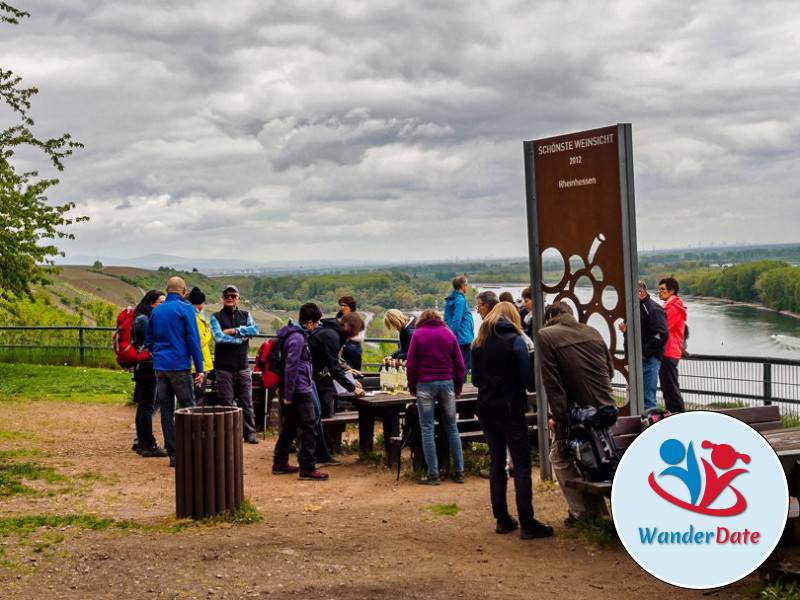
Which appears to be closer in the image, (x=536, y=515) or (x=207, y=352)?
(x=536, y=515)

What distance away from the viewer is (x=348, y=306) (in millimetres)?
12711

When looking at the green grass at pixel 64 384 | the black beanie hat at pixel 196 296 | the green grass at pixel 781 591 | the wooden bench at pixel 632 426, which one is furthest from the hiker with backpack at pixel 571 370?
the green grass at pixel 64 384

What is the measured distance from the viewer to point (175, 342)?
10.7 m

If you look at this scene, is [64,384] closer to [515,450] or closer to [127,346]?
[127,346]

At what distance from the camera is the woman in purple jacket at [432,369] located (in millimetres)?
9641

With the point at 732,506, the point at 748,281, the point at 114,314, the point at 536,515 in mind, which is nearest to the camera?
the point at 732,506

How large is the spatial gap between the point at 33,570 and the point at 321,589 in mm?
2051

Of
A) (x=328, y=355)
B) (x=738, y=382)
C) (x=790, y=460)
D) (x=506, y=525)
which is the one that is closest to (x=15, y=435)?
(x=328, y=355)

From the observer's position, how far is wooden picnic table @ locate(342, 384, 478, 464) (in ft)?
36.2

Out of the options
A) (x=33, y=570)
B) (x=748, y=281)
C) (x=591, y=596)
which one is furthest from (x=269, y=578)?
(x=748, y=281)

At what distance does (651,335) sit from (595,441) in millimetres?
5336

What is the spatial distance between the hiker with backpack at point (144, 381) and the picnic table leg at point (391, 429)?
8.90 feet

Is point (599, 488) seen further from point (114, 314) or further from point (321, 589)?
point (114, 314)

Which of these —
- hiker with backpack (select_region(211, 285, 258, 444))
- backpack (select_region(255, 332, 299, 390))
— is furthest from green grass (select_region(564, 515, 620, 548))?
hiker with backpack (select_region(211, 285, 258, 444))
